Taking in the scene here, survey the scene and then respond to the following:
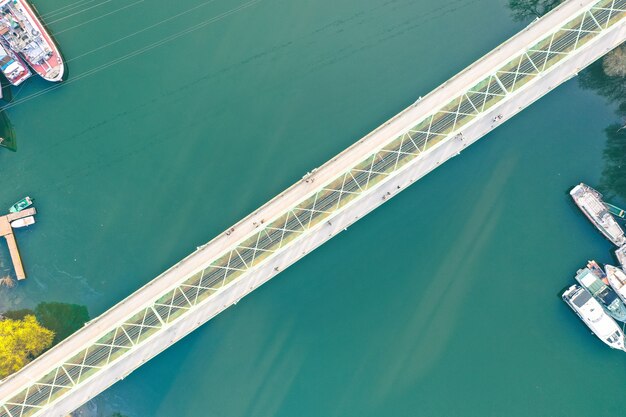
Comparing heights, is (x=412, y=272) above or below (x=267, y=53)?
below

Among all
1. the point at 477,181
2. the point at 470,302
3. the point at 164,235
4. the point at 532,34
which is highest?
the point at 164,235

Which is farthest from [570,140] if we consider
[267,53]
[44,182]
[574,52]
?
[44,182]

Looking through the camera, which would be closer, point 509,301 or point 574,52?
point 574,52

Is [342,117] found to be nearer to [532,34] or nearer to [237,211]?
[237,211]

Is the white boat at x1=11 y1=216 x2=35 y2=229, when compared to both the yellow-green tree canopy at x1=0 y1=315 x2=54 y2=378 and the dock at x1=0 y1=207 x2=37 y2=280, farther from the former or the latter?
the yellow-green tree canopy at x1=0 y1=315 x2=54 y2=378

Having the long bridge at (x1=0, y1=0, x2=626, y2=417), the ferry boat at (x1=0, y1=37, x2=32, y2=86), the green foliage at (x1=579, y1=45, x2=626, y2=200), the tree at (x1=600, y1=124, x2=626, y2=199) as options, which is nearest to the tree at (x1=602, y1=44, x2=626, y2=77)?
the green foliage at (x1=579, y1=45, x2=626, y2=200)

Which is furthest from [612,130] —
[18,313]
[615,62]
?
[18,313]
